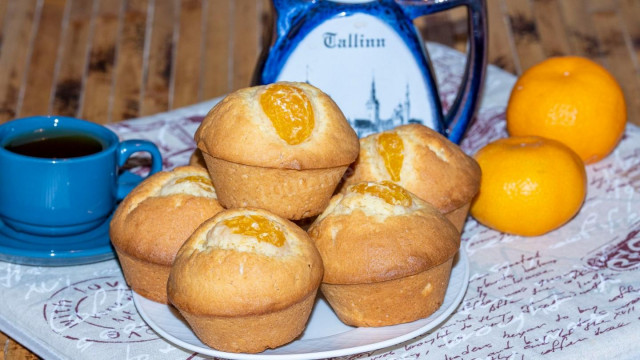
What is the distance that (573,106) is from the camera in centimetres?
153

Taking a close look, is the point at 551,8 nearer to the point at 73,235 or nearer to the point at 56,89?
the point at 56,89

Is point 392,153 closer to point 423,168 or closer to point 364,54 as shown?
point 423,168

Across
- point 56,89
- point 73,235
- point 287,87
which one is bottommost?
point 56,89

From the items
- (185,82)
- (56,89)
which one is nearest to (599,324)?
(185,82)

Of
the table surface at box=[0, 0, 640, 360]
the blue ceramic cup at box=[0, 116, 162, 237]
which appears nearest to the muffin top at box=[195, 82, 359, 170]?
the blue ceramic cup at box=[0, 116, 162, 237]

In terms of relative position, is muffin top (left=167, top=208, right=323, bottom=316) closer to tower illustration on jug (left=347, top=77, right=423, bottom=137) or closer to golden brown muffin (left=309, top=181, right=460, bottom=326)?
golden brown muffin (left=309, top=181, right=460, bottom=326)

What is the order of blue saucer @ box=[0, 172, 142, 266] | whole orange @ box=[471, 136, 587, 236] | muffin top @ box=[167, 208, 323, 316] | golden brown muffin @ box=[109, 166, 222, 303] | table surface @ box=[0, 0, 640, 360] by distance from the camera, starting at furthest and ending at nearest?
1. table surface @ box=[0, 0, 640, 360]
2. whole orange @ box=[471, 136, 587, 236]
3. blue saucer @ box=[0, 172, 142, 266]
4. golden brown muffin @ box=[109, 166, 222, 303]
5. muffin top @ box=[167, 208, 323, 316]

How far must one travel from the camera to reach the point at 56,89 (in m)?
2.14

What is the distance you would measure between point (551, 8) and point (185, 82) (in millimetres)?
1071

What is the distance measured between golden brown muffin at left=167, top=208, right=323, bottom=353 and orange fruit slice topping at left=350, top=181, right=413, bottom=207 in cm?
13

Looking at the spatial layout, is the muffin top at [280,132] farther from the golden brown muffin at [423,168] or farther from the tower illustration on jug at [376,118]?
the tower illustration on jug at [376,118]

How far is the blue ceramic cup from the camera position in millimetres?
1236

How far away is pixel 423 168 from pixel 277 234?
313mm

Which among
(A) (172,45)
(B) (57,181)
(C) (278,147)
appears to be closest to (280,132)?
(C) (278,147)
